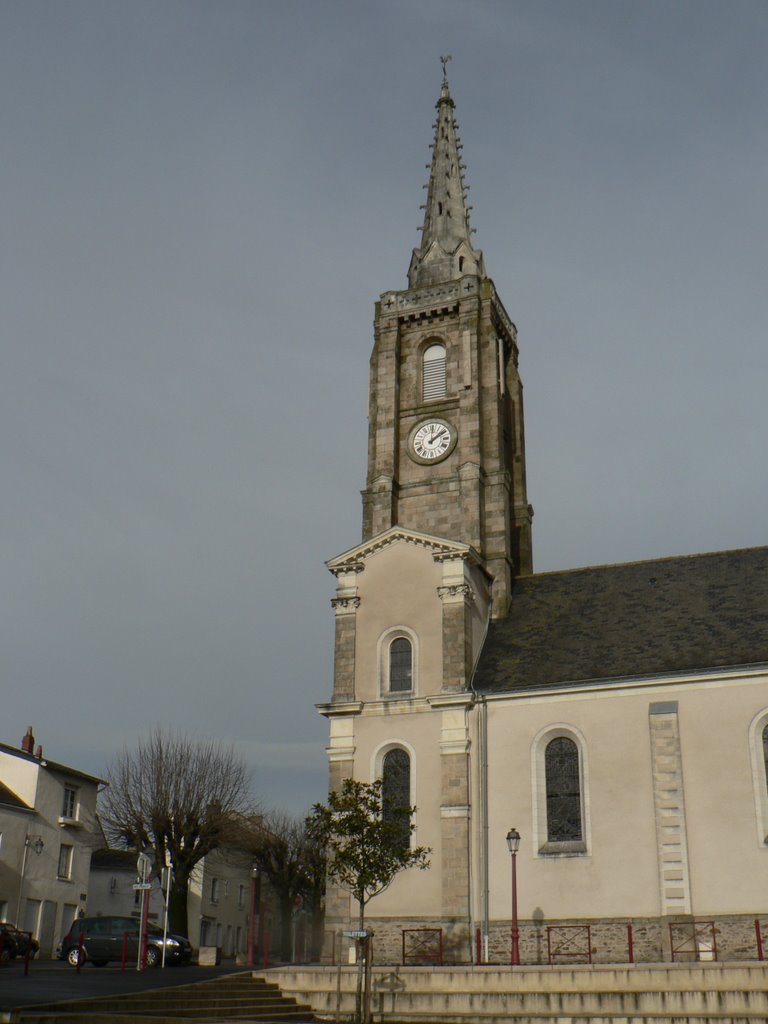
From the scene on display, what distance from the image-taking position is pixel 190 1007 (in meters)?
21.2

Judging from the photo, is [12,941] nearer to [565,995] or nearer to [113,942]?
[113,942]

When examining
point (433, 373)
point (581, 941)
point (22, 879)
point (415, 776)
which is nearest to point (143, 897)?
point (415, 776)

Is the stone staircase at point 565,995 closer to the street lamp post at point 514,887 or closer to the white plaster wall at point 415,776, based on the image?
the street lamp post at point 514,887

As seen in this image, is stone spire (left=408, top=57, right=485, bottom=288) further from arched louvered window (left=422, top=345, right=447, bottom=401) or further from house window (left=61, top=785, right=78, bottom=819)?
house window (left=61, top=785, right=78, bottom=819)

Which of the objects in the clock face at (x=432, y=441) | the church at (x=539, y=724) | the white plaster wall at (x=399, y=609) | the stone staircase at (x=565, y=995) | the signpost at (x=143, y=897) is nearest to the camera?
the stone staircase at (x=565, y=995)

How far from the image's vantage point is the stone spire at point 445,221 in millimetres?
43562

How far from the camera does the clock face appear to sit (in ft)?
127

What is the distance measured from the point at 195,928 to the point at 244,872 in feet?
18.5

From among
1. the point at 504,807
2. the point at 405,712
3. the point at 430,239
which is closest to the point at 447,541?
the point at 405,712

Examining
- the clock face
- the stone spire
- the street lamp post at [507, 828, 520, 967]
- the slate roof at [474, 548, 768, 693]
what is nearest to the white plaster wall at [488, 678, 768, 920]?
the slate roof at [474, 548, 768, 693]

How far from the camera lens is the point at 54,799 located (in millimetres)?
43906

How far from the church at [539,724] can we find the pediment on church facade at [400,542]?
7 centimetres

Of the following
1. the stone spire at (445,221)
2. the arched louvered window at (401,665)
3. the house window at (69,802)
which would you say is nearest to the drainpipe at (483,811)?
the arched louvered window at (401,665)

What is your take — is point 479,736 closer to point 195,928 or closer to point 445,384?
point 445,384
